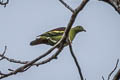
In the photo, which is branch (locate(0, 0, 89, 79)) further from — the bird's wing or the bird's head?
the bird's head

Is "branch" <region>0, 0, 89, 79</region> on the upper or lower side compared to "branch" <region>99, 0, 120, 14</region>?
lower

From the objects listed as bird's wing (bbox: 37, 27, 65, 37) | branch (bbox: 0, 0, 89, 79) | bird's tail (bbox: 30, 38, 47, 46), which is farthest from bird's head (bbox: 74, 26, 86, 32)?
branch (bbox: 0, 0, 89, 79)

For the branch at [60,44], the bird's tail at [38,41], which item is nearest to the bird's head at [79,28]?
the bird's tail at [38,41]

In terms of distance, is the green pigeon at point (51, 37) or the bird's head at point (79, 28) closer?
the green pigeon at point (51, 37)

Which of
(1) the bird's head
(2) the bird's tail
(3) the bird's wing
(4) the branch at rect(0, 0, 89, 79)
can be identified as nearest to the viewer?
(4) the branch at rect(0, 0, 89, 79)

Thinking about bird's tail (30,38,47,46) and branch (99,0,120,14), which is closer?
branch (99,0,120,14)

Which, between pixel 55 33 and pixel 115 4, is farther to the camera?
pixel 55 33

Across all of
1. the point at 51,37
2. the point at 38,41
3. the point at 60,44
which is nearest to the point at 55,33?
the point at 51,37

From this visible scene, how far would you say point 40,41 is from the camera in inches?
272

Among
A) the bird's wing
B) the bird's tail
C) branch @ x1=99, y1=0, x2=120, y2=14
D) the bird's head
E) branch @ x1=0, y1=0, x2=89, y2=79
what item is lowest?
the bird's head

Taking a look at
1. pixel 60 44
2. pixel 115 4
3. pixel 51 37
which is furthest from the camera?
pixel 51 37

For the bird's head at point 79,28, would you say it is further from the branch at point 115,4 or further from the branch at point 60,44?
the branch at point 115,4

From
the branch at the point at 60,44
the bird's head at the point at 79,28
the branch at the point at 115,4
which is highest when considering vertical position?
the branch at the point at 115,4

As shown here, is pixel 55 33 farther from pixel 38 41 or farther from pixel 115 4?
pixel 115 4
